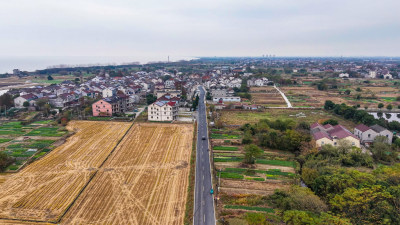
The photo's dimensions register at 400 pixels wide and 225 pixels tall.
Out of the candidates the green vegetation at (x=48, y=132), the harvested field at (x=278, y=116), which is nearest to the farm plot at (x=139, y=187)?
the green vegetation at (x=48, y=132)

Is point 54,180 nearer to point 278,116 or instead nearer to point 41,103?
point 41,103

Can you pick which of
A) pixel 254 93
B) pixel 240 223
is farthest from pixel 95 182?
pixel 254 93

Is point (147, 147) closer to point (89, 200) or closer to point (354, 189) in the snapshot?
point (89, 200)

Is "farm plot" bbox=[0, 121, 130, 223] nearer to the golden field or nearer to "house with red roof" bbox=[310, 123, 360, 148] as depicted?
the golden field

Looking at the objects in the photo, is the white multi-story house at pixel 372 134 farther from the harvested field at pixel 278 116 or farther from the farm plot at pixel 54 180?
the farm plot at pixel 54 180

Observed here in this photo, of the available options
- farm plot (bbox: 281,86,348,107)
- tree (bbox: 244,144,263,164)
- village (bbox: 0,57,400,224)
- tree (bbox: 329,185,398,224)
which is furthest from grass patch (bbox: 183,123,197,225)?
farm plot (bbox: 281,86,348,107)
